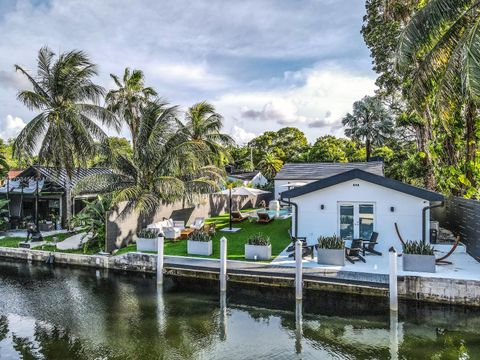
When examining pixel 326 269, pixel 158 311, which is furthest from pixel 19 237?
pixel 326 269

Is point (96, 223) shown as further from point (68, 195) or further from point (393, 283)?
point (393, 283)

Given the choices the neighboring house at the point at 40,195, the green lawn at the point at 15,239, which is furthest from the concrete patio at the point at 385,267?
the neighboring house at the point at 40,195

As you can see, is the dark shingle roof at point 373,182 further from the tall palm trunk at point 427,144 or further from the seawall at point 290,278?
the tall palm trunk at point 427,144

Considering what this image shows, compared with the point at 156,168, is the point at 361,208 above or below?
below

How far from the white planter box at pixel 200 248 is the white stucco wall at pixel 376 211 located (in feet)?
12.7

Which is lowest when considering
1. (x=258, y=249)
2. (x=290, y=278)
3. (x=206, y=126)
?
(x=290, y=278)

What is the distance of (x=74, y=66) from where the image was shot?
18453 millimetres

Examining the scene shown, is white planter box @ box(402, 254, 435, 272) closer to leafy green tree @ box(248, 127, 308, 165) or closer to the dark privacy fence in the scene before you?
the dark privacy fence

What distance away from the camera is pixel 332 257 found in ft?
37.0

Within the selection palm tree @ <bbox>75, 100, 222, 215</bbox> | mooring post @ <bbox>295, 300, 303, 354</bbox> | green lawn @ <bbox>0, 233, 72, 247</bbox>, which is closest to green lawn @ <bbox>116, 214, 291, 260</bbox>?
palm tree @ <bbox>75, 100, 222, 215</bbox>

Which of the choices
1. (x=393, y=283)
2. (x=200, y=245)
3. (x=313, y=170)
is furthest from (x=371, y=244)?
(x=313, y=170)

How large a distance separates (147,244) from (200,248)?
7.95ft

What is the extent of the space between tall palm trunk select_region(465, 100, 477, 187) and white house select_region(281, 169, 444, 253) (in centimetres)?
491

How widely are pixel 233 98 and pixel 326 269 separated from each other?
43.2 feet
